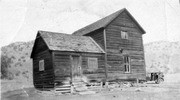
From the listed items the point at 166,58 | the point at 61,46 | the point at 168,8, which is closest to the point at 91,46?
the point at 61,46

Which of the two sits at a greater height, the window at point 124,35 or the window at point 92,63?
the window at point 124,35

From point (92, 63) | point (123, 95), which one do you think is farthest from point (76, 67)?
point (123, 95)

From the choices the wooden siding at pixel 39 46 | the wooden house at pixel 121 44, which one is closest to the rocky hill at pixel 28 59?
the wooden siding at pixel 39 46

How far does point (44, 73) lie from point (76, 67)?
2.89 metres

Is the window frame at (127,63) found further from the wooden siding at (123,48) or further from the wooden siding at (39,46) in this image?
the wooden siding at (39,46)

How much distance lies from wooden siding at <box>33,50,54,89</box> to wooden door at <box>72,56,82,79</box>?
203 centimetres

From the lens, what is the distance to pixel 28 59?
4650cm

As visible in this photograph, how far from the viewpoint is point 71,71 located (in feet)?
70.8

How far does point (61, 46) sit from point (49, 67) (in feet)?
6.66

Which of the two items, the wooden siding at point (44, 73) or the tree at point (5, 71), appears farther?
the tree at point (5, 71)

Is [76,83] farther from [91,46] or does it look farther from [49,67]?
[91,46]

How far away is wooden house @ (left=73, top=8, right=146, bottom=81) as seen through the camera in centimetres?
2473

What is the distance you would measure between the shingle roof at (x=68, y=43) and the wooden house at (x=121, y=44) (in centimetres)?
112

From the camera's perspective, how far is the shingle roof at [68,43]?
21.5 metres
